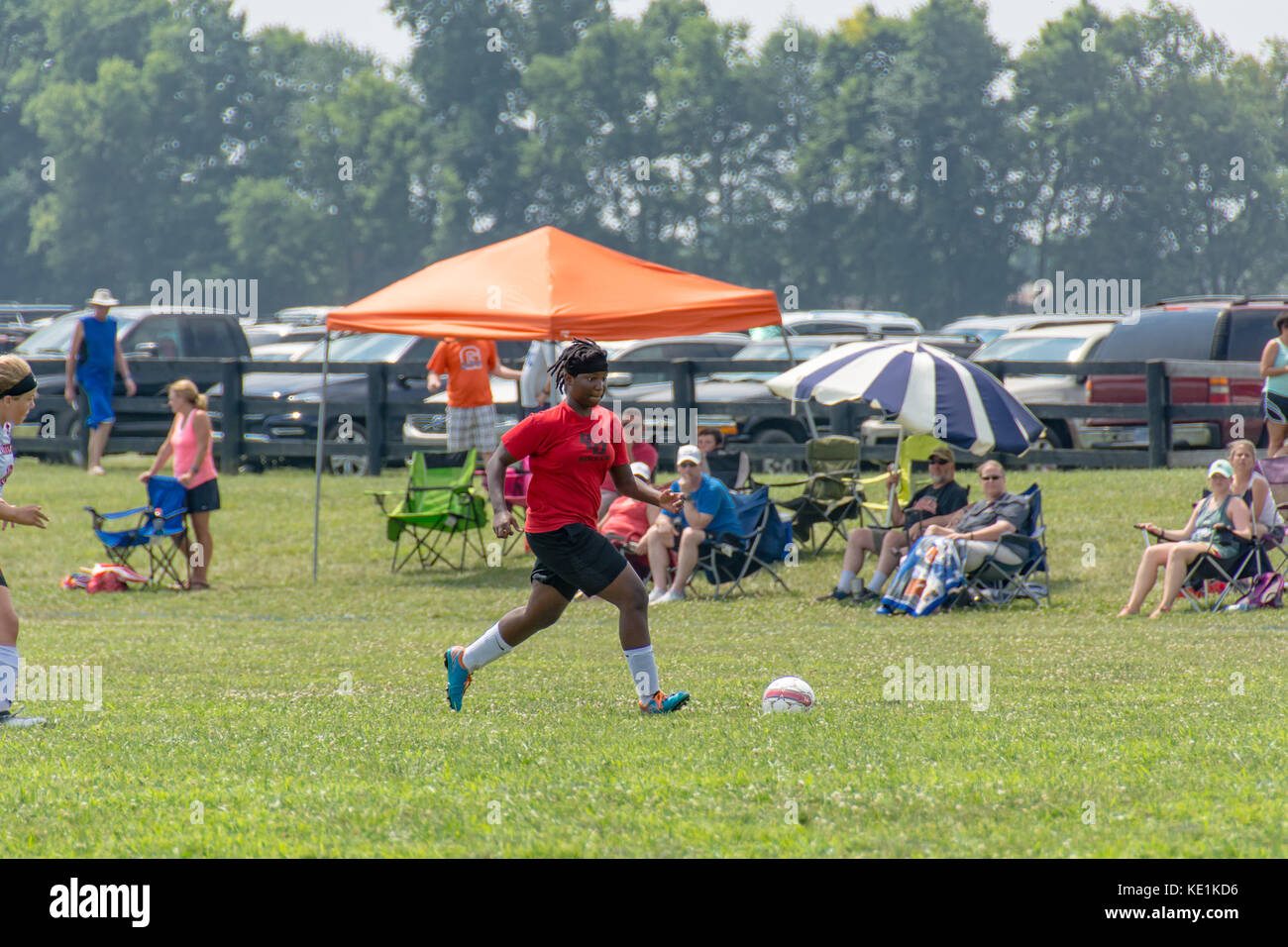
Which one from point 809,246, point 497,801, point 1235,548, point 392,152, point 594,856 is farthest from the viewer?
point 392,152

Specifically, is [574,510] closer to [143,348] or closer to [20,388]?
[20,388]

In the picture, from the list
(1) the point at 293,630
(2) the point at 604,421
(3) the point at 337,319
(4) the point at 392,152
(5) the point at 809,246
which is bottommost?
(1) the point at 293,630

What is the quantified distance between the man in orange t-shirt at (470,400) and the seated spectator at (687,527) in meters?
3.54

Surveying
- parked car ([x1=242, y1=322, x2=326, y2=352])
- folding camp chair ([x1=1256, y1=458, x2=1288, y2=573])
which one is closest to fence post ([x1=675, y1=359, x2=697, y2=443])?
folding camp chair ([x1=1256, y1=458, x2=1288, y2=573])

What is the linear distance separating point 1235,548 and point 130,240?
7588 centimetres

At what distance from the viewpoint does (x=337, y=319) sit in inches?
577

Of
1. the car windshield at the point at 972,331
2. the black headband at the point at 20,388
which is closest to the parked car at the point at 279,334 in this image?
the car windshield at the point at 972,331

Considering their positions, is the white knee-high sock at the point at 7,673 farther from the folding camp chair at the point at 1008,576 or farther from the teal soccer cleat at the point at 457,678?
the folding camp chair at the point at 1008,576

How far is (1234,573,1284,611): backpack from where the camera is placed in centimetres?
1205

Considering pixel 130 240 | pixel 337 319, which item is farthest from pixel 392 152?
pixel 337 319

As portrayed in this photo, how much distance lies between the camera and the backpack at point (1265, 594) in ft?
39.5

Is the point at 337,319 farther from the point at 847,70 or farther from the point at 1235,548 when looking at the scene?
the point at 847,70
